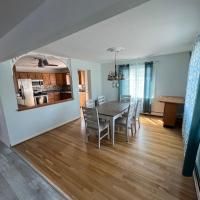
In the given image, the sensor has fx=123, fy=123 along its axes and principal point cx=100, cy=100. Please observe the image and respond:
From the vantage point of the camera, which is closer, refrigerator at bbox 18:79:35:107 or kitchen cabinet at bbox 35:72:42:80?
refrigerator at bbox 18:79:35:107

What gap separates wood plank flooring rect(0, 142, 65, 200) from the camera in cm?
165

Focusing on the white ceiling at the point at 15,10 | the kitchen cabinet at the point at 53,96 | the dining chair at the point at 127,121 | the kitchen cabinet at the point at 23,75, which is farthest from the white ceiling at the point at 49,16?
the kitchen cabinet at the point at 53,96

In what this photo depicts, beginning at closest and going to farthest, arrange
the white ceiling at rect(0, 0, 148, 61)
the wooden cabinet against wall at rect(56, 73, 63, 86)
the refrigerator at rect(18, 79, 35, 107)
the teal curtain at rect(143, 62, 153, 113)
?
the white ceiling at rect(0, 0, 148, 61) → the refrigerator at rect(18, 79, 35, 107) → the teal curtain at rect(143, 62, 153, 113) → the wooden cabinet against wall at rect(56, 73, 63, 86)

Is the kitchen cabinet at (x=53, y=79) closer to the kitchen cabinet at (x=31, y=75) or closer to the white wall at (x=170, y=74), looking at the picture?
the kitchen cabinet at (x=31, y=75)

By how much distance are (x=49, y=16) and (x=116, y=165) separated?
2259 millimetres

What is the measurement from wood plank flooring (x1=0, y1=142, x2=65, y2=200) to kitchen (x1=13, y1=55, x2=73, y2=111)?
2.02 m

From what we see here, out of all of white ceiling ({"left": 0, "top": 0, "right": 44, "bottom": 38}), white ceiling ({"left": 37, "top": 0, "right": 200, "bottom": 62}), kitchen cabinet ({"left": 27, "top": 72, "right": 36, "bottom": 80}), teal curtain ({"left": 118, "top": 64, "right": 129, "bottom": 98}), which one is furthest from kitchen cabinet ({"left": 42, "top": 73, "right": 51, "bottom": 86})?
white ceiling ({"left": 0, "top": 0, "right": 44, "bottom": 38})

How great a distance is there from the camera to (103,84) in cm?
575

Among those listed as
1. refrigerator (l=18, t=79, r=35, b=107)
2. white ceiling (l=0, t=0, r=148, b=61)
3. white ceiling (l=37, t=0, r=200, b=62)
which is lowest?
refrigerator (l=18, t=79, r=35, b=107)

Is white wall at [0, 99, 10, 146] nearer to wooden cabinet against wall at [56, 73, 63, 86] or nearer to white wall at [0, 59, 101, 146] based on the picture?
white wall at [0, 59, 101, 146]

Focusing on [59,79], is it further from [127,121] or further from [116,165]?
[116,165]

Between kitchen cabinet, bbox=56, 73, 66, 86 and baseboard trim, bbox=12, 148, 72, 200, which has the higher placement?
kitchen cabinet, bbox=56, 73, 66, 86

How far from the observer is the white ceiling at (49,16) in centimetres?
70

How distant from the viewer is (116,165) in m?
2.15
